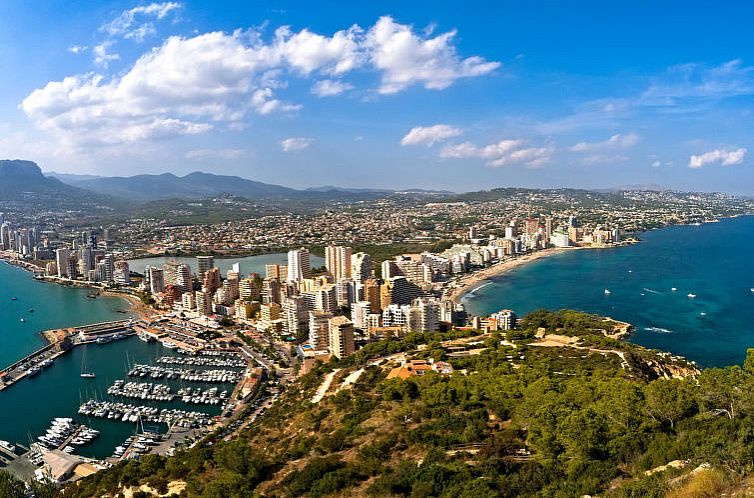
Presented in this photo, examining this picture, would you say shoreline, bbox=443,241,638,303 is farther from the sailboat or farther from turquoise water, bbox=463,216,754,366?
the sailboat

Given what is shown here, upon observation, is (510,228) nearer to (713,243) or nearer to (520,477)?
(713,243)

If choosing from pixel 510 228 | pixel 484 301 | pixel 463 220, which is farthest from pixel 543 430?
pixel 463 220

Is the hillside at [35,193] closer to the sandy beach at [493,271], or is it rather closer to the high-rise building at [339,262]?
the high-rise building at [339,262]

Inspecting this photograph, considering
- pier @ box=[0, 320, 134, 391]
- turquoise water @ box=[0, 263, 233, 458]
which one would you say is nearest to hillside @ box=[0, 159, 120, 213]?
turquoise water @ box=[0, 263, 233, 458]

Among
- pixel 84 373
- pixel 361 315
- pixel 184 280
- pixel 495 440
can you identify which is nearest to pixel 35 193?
pixel 184 280

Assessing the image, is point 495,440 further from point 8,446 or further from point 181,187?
point 181,187

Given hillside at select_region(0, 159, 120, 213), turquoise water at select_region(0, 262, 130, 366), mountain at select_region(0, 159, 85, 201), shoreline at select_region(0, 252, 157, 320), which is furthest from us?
mountain at select_region(0, 159, 85, 201)

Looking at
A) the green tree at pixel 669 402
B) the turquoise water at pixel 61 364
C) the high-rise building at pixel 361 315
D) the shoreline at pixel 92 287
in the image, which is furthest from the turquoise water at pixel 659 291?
the shoreline at pixel 92 287
